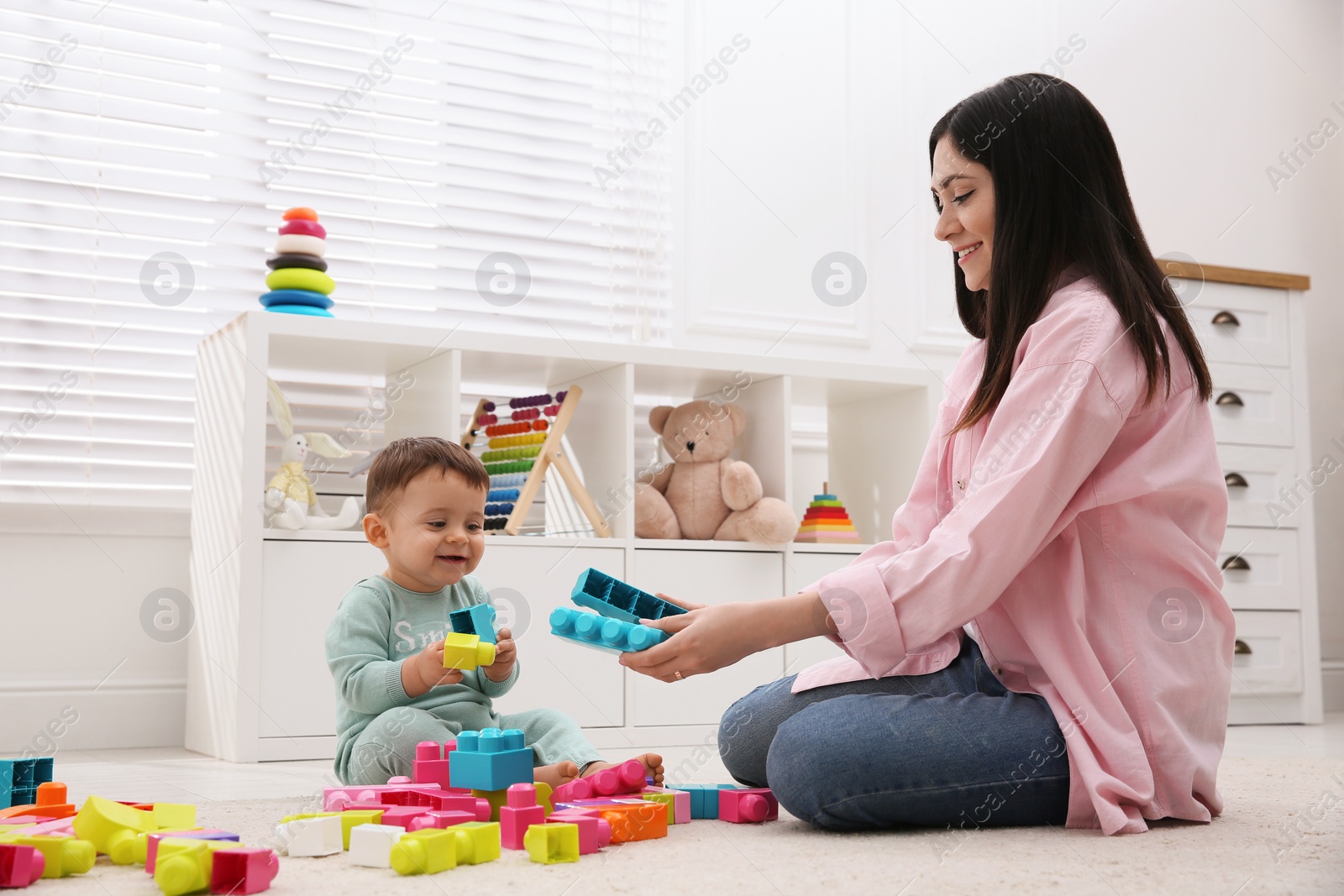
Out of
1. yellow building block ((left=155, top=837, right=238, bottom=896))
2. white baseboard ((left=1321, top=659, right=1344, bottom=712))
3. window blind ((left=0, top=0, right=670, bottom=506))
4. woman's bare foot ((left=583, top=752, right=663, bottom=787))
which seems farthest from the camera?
white baseboard ((left=1321, top=659, right=1344, bottom=712))

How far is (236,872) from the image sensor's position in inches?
32.8

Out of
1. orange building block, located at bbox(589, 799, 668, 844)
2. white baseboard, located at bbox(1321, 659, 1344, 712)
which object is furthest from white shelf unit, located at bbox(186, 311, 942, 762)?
white baseboard, located at bbox(1321, 659, 1344, 712)

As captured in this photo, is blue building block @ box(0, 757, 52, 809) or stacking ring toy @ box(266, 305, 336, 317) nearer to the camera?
blue building block @ box(0, 757, 52, 809)

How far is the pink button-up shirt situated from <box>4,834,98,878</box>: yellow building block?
25.8 inches

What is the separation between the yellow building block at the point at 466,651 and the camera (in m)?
1.20

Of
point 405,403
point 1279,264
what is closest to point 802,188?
point 405,403

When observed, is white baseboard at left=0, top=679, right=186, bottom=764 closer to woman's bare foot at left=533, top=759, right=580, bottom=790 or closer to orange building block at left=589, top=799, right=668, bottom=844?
woman's bare foot at left=533, top=759, right=580, bottom=790

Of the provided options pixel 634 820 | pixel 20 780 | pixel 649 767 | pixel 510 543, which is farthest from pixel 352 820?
pixel 510 543

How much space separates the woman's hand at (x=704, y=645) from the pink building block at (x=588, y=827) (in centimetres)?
14

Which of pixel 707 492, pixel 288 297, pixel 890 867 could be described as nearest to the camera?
pixel 890 867

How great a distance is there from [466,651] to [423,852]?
31cm

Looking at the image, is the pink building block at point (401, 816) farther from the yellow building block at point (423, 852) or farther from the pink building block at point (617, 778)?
the pink building block at point (617, 778)

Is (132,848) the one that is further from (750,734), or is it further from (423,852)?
(750,734)

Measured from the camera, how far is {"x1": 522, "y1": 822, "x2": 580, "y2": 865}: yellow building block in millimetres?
948
